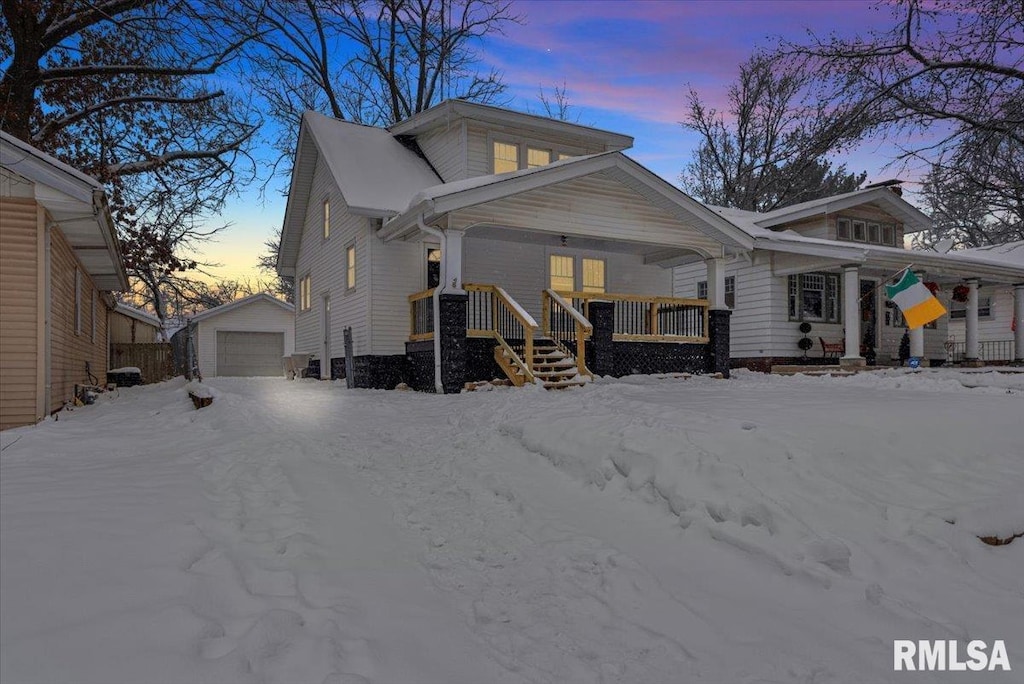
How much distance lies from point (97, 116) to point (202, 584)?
1980 cm

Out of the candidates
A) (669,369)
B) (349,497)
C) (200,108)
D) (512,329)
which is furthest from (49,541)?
(200,108)

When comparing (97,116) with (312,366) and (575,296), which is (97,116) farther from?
(575,296)

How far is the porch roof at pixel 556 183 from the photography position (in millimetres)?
12086

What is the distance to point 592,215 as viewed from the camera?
46.8 feet

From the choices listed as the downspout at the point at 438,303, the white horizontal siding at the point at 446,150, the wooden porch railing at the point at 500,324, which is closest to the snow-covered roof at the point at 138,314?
the white horizontal siding at the point at 446,150

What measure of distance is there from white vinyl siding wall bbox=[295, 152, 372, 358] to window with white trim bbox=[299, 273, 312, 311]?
9.5 inches

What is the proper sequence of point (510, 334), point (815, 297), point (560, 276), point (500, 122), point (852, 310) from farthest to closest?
point (815, 297) → point (852, 310) → point (560, 276) → point (500, 122) → point (510, 334)

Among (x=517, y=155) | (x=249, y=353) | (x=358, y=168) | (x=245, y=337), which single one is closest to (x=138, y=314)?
(x=245, y=337)

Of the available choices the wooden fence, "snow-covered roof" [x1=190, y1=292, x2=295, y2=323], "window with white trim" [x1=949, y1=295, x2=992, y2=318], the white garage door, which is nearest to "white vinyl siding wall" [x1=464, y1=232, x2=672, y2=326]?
the wooden fence

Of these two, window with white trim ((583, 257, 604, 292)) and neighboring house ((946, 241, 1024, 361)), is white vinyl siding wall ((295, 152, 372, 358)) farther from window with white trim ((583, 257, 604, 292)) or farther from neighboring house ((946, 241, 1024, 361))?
neighboring house ((946, 241, 1024, 361))

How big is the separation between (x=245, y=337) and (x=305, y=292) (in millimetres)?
11722

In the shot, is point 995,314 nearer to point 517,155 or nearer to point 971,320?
point 971,320

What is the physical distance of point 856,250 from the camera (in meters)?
16.6

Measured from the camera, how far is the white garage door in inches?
1194
